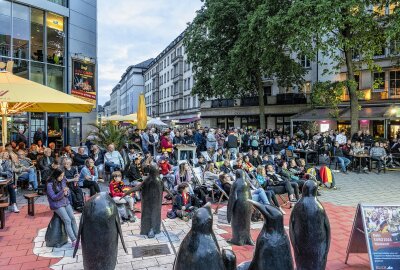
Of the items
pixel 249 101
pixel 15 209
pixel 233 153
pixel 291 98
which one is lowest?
pixel 15 209

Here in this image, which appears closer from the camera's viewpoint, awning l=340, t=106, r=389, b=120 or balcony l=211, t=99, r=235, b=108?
awning l=340, t=106, r=389, b=120

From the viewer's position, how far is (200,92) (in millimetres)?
32625

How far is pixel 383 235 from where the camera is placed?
16.4 ft

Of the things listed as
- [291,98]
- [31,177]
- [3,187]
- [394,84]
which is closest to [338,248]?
[3,187]

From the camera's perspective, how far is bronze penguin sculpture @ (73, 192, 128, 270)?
4.63m

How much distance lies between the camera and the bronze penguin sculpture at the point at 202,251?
10.8ft

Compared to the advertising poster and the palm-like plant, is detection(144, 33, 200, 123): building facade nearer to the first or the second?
the palm-like plant

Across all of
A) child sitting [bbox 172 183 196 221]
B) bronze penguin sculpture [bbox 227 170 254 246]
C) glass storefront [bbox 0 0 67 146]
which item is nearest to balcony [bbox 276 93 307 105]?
glass storefront [bbox 0 0 67 146]

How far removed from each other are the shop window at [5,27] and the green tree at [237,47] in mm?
14929

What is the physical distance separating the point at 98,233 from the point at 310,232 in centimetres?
307

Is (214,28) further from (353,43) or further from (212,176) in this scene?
(212,176)

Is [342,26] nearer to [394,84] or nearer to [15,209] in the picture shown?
[394,84]

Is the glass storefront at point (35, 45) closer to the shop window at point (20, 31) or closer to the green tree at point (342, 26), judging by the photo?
the shop window at point (20, 31)

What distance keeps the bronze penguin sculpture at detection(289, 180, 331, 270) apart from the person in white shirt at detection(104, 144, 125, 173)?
8851mm
